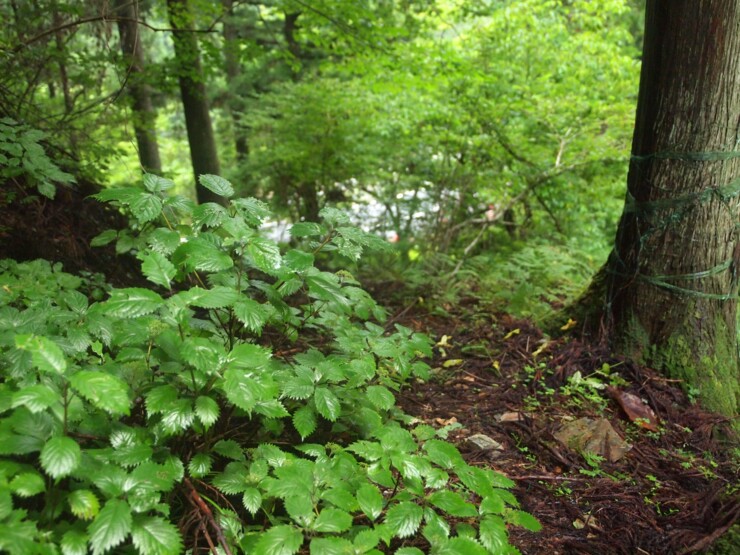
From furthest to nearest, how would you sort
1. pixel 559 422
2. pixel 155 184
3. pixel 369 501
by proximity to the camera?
pixel 559 422, pixel 155 184, pixel 369 501

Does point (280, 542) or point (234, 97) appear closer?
point (280, 542)

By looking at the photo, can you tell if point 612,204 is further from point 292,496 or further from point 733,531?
point 292,496

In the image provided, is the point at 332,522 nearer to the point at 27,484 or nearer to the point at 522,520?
the point at 522,520

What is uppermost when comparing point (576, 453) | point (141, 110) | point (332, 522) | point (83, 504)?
point (141, 110)

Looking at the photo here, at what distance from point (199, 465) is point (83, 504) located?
A: 40cm

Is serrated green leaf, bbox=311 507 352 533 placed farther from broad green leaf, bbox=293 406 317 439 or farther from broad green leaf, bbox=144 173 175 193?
broad green leaf, bbox=144 173 175 193

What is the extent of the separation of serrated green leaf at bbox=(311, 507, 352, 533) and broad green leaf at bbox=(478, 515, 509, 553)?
1.50ft

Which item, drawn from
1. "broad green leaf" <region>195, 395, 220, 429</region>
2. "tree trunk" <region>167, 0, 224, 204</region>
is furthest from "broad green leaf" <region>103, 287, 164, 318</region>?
"tree trunk" <region>167, 0, 224, 204</region>

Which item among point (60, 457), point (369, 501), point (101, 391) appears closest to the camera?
point (60, 457)

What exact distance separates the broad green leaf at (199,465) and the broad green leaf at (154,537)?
25cm

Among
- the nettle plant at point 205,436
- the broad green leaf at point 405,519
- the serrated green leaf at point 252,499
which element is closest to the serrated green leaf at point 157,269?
the nettle plant at point 205,436

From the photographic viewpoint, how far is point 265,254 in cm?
182

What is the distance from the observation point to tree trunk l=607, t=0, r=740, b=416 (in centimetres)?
274

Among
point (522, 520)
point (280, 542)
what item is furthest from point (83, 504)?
point (522, 520)
